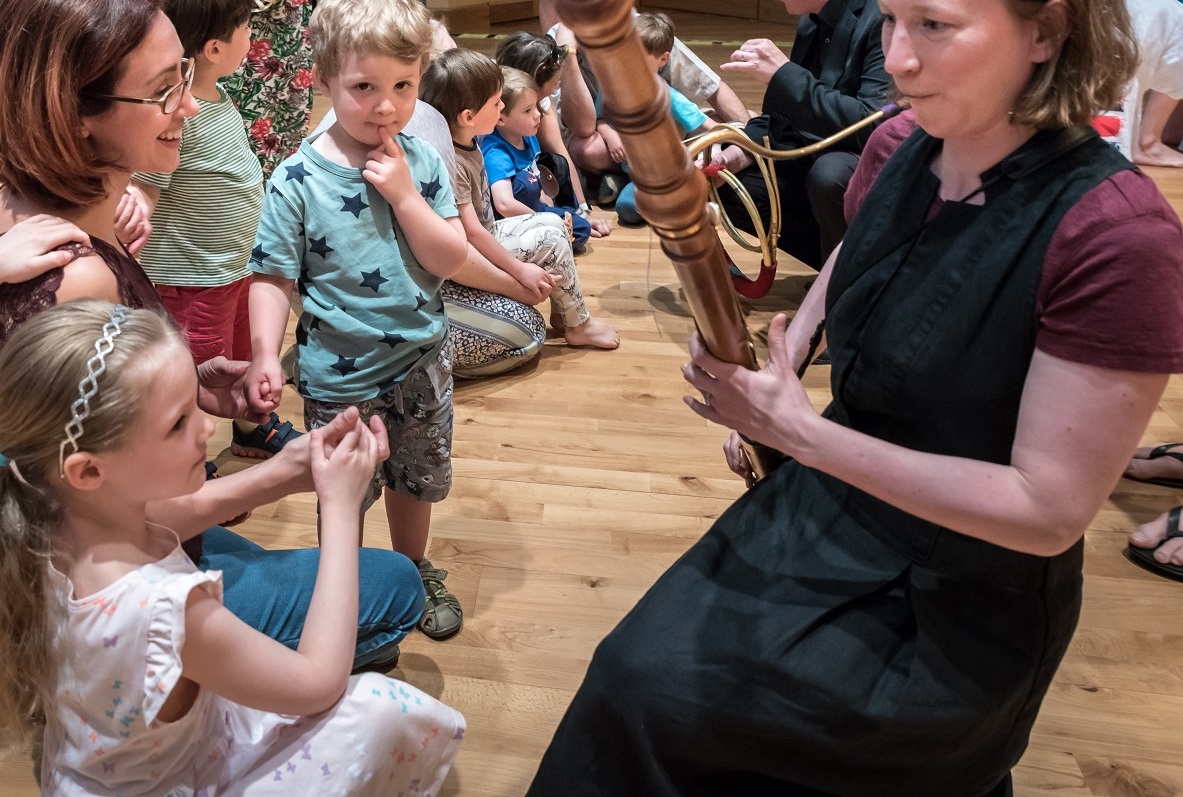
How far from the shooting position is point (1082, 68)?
1.07 m

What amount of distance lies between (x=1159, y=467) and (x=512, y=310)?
165cm

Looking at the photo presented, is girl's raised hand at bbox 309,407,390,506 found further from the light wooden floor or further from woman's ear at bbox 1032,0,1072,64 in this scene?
woman's ear at bbox 1032,0,1072,64

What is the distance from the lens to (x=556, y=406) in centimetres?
283

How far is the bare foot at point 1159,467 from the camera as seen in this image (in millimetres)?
2523

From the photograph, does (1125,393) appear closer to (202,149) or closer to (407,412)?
(407,412)

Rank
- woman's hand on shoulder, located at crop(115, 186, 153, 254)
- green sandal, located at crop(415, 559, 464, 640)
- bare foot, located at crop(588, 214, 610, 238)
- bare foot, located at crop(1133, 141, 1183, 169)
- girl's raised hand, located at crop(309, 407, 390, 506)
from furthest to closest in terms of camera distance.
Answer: bare foot, located at crop(1133, 141, 1183, 169), bare foot, located at crop(588, 214, 610, 238), green sandal, located at crop(415, 559, 464, 640), woman's hand on shoulder, located at crop(115, 186, 153, 254), girl's raised hand, located at crop(309, 407, 390, 506)

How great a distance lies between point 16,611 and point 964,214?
107 cm

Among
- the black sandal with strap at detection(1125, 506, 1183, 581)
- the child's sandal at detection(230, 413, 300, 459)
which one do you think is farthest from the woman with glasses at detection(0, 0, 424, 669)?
the black sandal with strap at detection(1125, 506, 1183, 581)

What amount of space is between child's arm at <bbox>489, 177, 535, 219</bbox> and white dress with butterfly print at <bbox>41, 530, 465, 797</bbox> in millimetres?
2142

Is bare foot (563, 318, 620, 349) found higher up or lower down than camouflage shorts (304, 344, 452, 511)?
lower down

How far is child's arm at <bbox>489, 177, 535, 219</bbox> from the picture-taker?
3.25 metres

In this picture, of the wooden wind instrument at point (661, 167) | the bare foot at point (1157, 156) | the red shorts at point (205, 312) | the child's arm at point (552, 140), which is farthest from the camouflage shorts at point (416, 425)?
the bare foot at point (1157, 156)

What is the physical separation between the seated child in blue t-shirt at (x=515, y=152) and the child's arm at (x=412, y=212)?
144 cm

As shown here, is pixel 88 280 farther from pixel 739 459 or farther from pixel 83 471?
pixel 739 459
